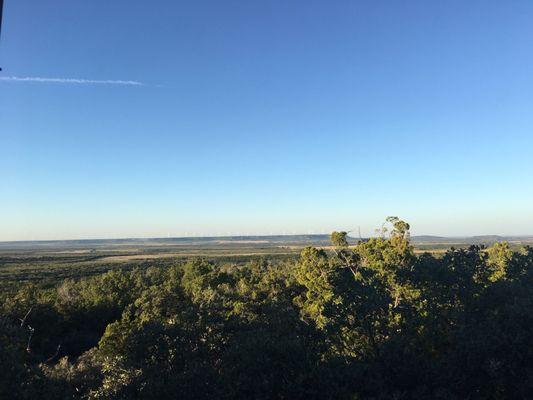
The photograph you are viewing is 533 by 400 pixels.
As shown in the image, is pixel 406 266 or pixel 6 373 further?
pixel 406 266

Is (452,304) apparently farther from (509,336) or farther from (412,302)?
(509,336)

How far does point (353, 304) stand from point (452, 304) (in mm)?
7521

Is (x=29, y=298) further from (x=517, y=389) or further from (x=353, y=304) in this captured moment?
(x=517, y=389)

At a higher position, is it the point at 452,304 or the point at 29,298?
the point at 452,304

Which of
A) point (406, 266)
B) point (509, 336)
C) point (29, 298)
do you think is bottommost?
point (29, 298)

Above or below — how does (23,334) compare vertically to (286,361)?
above

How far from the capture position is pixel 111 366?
55.8 ft

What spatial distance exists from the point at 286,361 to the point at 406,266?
16.5 meters

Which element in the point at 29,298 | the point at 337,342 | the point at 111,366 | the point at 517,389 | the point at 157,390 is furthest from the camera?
the point at 29,298

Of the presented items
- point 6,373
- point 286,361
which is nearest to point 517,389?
point 286,361

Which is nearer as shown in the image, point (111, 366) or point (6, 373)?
point (6, 373)

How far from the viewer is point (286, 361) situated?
684 inches

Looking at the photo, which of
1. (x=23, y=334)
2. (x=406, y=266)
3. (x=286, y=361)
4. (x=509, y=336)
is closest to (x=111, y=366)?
(x=23, y=334)

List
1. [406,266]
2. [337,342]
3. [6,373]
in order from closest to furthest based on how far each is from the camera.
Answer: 1. [6,373]
2. [337,342]
3. [406,266]
